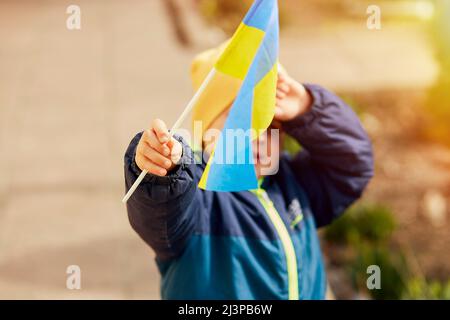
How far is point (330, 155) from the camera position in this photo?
2.52m

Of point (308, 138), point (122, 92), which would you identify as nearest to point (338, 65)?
point (122, 92)

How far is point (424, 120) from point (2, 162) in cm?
305

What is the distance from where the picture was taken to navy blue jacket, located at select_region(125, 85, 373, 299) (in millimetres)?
2002

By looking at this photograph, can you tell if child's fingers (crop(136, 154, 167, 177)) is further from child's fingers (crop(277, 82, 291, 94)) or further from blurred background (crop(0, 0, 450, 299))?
blurred background (crop(0, 0, 450, 299))

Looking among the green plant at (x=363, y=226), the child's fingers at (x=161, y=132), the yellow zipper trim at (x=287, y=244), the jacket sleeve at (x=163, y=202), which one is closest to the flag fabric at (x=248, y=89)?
the jacket sleeve at (x=163, y=202)

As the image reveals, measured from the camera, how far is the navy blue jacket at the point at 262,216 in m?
2.00

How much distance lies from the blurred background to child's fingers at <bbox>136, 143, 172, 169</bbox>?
1.84m

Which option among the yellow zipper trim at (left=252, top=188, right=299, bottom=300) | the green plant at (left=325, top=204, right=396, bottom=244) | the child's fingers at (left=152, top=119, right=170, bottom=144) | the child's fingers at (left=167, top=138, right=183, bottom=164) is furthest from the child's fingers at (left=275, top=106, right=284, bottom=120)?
the green plant at (left=325, top=204, right=396, bottom=244)

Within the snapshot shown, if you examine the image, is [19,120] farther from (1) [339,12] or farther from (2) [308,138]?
(1) [339,12]

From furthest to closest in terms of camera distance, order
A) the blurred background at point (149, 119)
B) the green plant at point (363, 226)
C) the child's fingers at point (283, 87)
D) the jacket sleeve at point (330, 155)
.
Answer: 1. the green plant at point (363, 226)
2. the blurred background at point (149, 119)
3. the jacket sleeve at point (330, 155)
4. the child's fingers at point (283, 87)

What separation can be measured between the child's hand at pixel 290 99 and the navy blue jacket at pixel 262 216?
0.09ft

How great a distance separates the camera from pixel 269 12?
6.66 ft

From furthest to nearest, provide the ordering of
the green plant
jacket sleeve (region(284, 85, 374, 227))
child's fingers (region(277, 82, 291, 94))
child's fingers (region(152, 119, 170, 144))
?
1. the green plant
2. jacket sleeve (region(284, 85, 374, 227))
3. child's fingers (region(277, 82, 291, 94))
4. child's fingers (region(152, 119, 170, 144))

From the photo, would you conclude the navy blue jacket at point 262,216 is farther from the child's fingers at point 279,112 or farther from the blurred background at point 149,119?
the blurred background at point 149,119
